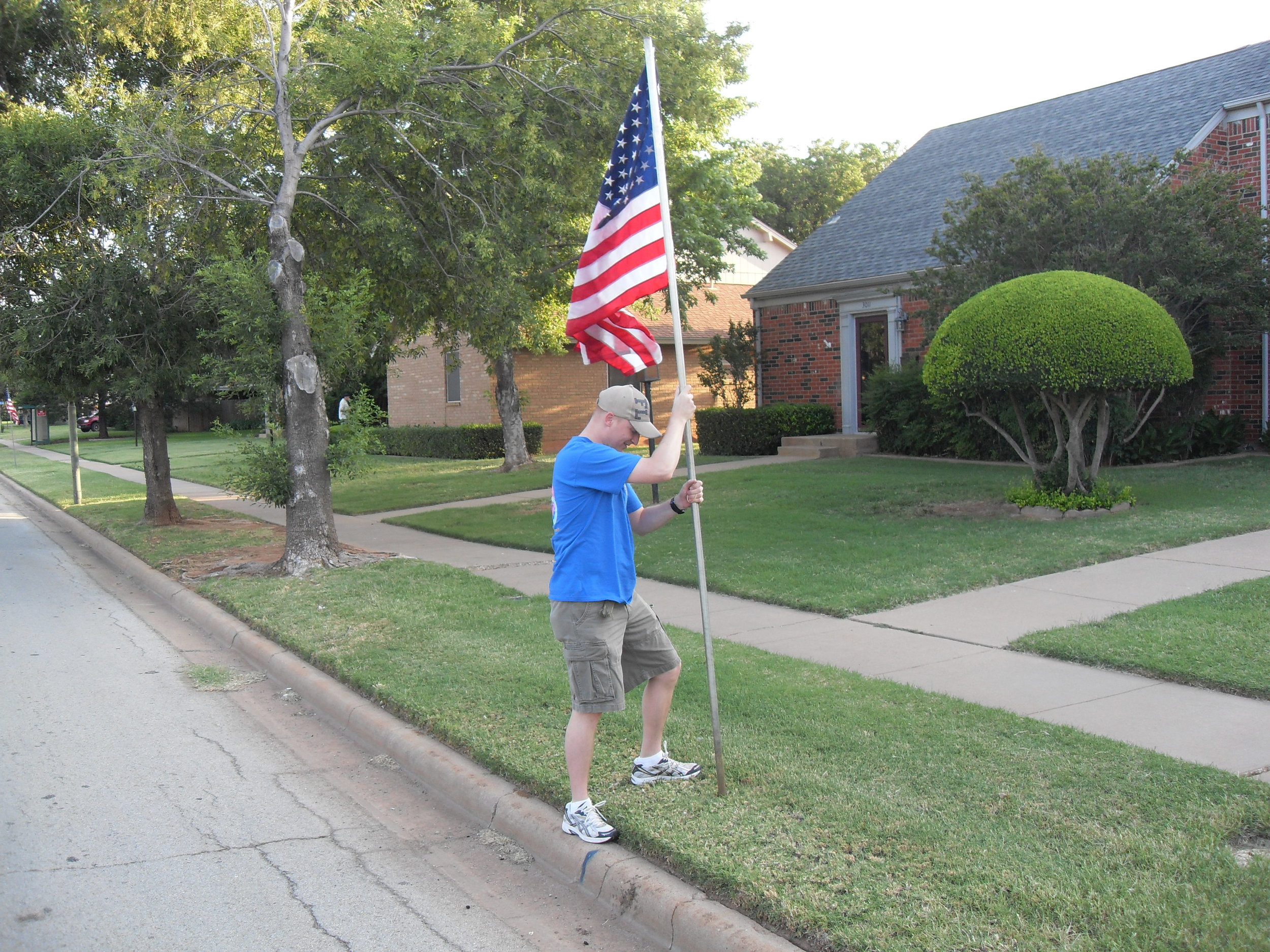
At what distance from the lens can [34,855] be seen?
176 inches

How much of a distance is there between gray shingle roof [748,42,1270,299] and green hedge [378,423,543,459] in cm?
728

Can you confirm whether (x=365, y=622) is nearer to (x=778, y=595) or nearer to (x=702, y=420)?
(x=778, y=595)

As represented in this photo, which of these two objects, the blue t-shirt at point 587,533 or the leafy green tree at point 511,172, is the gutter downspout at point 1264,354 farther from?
the blue t-shirt at point 587,533

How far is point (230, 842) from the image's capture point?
462 centimetres

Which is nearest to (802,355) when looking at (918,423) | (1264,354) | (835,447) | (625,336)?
(835,447)

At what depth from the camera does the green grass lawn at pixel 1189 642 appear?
5754 mm

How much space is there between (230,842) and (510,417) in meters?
18.1

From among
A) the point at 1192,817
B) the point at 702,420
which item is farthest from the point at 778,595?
the point at 702,420

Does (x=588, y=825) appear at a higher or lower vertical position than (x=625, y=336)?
lower

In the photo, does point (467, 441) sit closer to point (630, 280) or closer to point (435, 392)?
point (435, 392)

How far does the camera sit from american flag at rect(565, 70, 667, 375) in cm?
459

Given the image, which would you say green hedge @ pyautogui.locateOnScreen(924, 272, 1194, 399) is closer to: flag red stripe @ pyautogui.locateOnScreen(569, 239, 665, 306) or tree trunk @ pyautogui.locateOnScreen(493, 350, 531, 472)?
flag red stripe @ pyautogui.locateOnScreen(569, 239, 665, 306)

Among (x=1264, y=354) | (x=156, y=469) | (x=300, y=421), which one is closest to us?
(x=300, y=421)

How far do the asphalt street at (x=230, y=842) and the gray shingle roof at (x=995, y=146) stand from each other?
1441 centimetres
